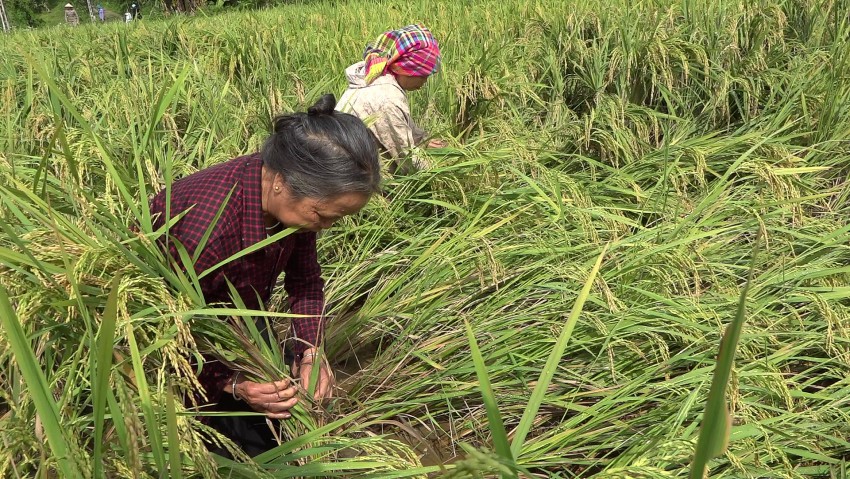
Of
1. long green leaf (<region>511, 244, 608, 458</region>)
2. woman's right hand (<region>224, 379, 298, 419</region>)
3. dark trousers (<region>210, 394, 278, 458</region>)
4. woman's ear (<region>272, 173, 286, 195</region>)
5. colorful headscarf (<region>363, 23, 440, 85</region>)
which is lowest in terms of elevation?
A: dark trousers (<region>210, 394, 278, 458</region>)

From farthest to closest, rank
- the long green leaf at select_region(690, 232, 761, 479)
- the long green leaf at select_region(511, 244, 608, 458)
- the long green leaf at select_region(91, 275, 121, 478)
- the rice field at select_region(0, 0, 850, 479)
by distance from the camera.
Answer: the rice field at select_region(0, 0, 850, 479)
the long green leaf at select_region(511, 244, 608, 458)
the long green leaf at select_region(91, 275, 121, 478)
the long green leaf at select_region(690, 232, 761, 479)

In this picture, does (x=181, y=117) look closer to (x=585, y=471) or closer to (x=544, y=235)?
(x=544, y=235)

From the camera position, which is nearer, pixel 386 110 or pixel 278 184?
pixel 278 184

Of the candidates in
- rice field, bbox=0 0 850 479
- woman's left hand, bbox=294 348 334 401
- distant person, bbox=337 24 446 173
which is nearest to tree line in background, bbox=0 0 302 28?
rice field, bbox=0 0 850 479

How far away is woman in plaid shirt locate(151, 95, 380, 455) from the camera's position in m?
1.25

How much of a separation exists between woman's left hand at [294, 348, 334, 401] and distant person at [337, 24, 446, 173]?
1.03 meters

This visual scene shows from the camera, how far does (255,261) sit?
1379 millimetres

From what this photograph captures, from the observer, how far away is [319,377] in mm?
1449

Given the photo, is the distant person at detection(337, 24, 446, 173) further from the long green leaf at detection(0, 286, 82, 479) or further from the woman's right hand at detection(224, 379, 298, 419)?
the long green leaf at detection(0, 286, 82, 479)

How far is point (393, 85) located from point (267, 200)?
124 cm

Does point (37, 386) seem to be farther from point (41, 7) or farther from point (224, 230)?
point (41, 7)

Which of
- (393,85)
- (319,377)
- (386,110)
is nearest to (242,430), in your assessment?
(319,377)

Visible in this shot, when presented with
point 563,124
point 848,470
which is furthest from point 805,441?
point 563,124

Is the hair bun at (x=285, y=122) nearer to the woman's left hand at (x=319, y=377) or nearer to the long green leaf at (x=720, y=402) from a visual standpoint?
the woman's left hand at (x=319, y=377)
